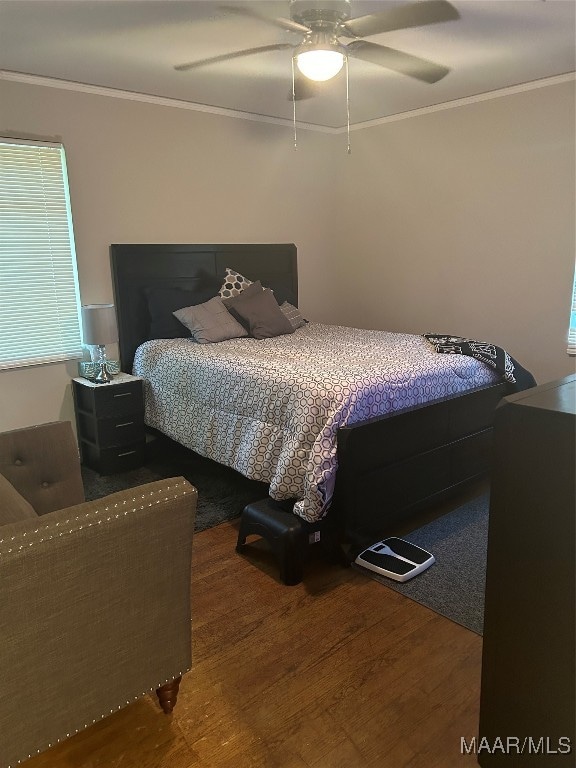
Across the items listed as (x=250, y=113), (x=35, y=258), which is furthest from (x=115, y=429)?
(x=250, y=113)

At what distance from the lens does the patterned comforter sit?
8.36ft

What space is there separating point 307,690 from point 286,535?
0.68 metres

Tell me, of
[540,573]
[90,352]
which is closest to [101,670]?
[540,573]

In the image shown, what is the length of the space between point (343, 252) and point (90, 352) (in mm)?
2626

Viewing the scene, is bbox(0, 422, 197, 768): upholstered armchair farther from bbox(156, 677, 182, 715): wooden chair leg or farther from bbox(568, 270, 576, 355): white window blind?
bbox(568, 270, 576, 355): white window blind

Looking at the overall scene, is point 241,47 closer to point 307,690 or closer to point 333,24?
point 333,24

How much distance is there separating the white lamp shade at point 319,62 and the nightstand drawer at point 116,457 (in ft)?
8.25

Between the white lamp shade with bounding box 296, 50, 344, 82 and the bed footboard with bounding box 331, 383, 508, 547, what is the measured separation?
1655 millimetres

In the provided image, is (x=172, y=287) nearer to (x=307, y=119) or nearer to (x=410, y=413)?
(x=307, y=119)

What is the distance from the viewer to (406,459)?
2775mm

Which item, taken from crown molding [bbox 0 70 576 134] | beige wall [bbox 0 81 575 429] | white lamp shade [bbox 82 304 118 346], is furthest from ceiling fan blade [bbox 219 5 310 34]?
white lamp shade [bbox 82 304 118 346]

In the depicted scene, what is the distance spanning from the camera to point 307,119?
484cm

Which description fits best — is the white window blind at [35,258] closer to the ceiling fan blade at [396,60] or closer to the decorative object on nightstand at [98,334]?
the decorative object on nightstand at [98,334]

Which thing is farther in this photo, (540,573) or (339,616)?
(339,616)
